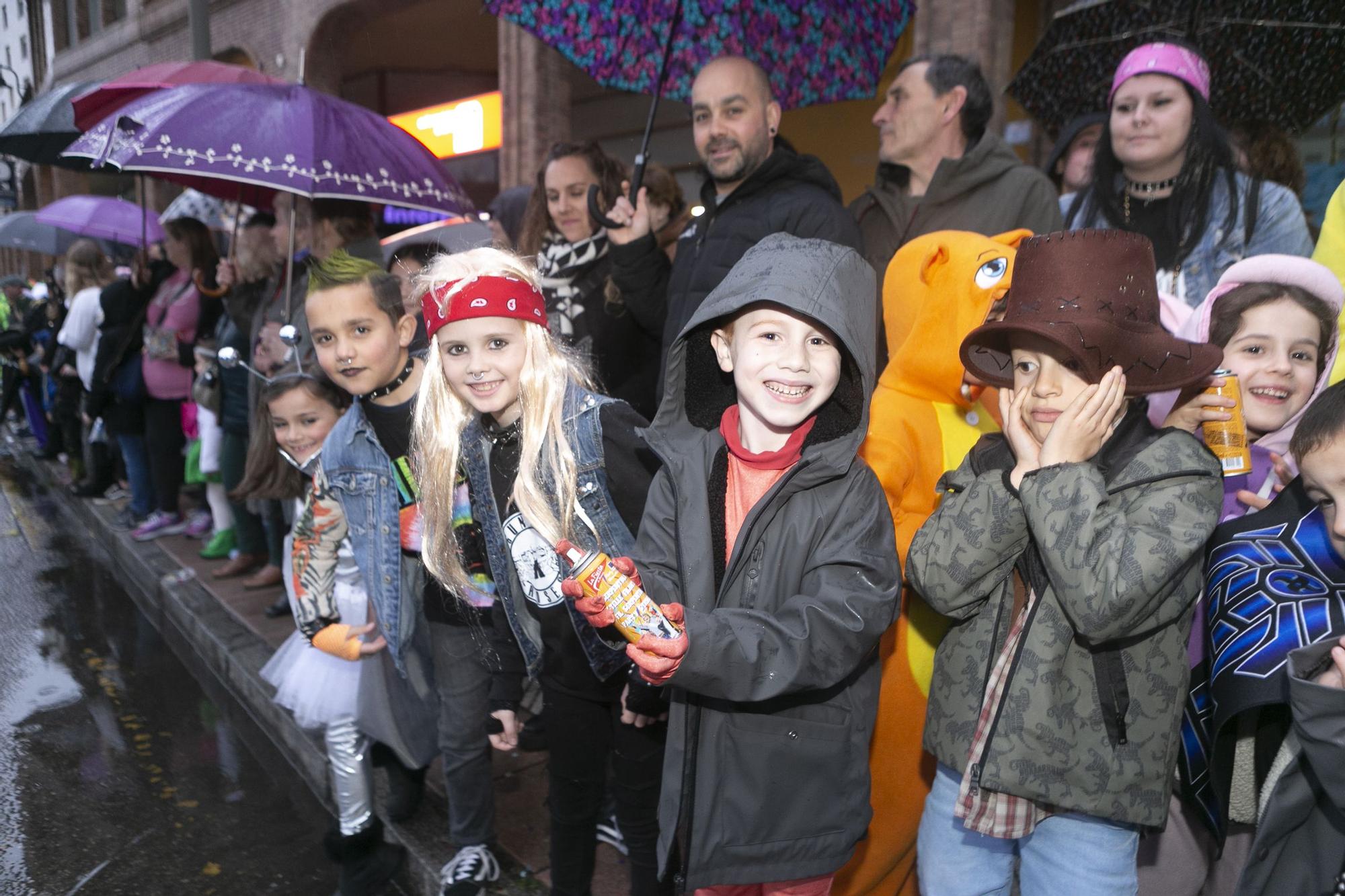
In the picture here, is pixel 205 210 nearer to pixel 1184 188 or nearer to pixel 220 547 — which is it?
pixel 220 547

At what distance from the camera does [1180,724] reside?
5.81 feet

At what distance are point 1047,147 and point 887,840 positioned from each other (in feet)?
20.7

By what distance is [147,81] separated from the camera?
404cm

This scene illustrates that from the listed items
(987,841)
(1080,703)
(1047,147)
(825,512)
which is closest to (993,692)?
(1080,703)

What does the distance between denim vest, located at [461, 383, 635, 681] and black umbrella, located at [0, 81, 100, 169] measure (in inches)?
158

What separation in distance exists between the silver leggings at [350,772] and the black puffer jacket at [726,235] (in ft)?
5.72

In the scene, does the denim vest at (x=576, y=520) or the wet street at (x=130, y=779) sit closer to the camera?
the denim vest at (x=576, y=520)

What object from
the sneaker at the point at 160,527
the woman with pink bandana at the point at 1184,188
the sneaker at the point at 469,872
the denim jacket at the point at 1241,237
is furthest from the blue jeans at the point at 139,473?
the denim jacket at the point at 1241,237

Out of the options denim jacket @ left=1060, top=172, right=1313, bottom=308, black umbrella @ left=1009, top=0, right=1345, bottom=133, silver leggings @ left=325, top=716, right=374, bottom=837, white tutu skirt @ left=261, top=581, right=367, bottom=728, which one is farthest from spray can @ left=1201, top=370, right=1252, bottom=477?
silver leggings @ left=325, top=716, right=374, bottom=837

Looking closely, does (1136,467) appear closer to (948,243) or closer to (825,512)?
(825,512)

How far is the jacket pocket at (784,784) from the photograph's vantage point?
1.77m

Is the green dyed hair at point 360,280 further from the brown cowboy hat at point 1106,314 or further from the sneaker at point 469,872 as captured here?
the brown cowboy hat at point 1106,314

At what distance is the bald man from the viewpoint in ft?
9.98

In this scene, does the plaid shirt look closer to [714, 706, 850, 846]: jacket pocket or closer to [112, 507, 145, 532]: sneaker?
[714, 706, 850, 846]: jacket pocket
